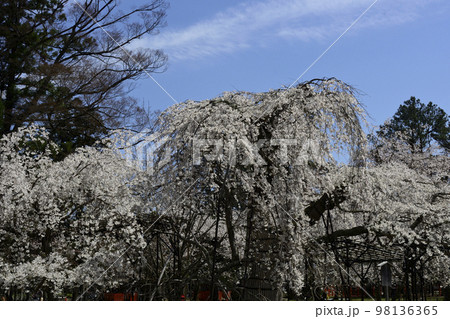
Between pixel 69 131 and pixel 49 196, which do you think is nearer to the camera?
pixel 49 196

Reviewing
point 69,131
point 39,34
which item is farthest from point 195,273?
point 39,34

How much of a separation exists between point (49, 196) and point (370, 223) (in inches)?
251

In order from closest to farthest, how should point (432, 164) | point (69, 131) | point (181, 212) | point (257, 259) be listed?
point (257, 259)
point (181, 212)
point (69, 131)
point (432, 164)

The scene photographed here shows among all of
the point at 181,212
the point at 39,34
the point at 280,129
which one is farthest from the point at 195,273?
the point at 39,34

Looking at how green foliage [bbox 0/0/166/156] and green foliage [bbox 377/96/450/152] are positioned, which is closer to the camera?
green foliage [bbox 0/0/166/156]

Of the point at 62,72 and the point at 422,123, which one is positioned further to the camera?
the point at 422,123

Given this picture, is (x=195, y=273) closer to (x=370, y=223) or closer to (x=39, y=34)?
(x=370, y=223)

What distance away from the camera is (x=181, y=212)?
9367 millimetres

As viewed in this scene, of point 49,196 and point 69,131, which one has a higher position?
point 69,131

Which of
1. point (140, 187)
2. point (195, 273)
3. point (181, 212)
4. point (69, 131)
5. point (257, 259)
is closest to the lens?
point (257, 259)

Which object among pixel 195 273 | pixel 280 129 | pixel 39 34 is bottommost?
pixel 195 273

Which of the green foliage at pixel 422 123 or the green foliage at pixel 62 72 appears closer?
Answer: the green foliage at pixel 62 72

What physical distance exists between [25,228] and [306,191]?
5894 millimetres

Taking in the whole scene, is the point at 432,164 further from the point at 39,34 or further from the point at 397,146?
the point at 39,34
